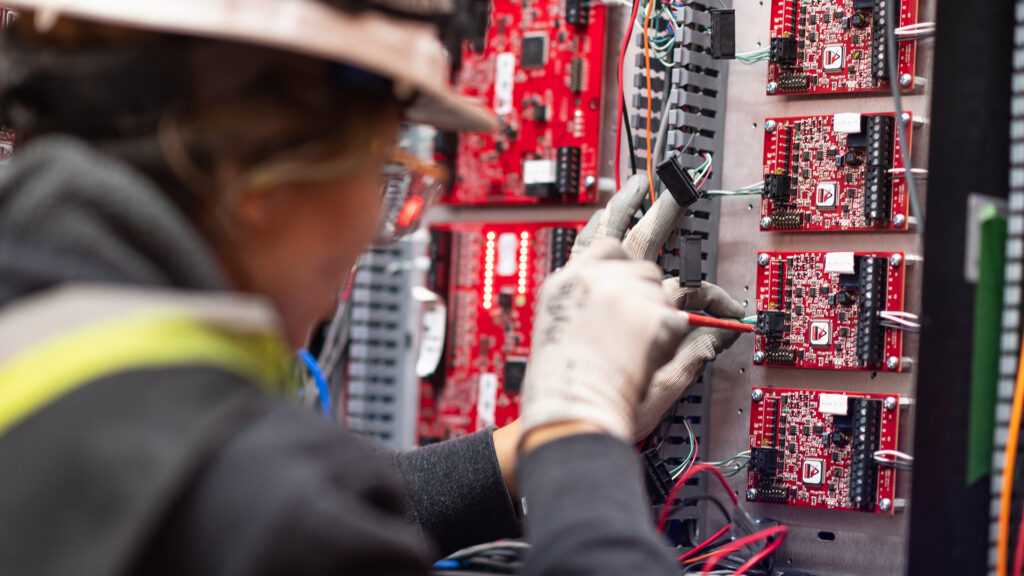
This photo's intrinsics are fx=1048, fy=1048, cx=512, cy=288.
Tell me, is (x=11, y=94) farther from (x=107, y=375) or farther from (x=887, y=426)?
(x=887, y=426)

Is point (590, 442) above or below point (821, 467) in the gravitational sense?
above

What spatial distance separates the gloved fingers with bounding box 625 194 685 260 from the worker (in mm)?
869

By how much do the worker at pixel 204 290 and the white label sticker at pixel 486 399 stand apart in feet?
4.30

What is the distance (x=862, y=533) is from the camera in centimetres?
192

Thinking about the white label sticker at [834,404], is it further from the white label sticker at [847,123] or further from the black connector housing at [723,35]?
the black connector housing at [723,35]

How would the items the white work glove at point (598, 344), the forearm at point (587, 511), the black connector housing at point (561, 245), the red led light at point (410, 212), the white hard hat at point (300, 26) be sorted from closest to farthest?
the white hard hat at point (300, 26), the forearm at point (587, 511), the white work glove at point (598, 344), the red led light at point (410, 212), the black connector housing at point (561, 245)

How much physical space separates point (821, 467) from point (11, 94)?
1531 mm

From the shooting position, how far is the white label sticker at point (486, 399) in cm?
242

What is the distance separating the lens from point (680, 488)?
2.02 metres

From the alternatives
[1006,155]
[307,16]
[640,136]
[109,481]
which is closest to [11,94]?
[307,16]

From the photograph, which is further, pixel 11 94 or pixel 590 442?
pixel 590 442

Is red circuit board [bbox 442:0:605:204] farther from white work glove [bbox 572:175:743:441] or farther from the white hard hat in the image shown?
the white hard hat

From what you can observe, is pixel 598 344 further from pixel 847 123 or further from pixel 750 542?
pixel 847 123

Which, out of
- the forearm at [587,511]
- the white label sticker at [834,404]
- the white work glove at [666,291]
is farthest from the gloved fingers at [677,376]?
the forearm at [587,511]
